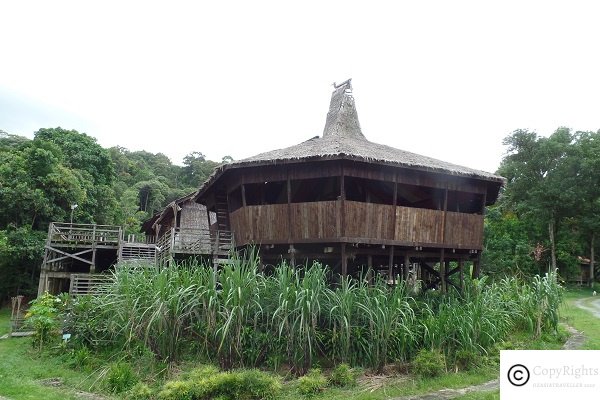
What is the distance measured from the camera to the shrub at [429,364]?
8344mm

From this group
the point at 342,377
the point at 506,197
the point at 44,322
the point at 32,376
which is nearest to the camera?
the point at 342,377

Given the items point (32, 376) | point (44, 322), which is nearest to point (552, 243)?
point (44, 322)

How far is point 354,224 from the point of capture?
36.0 ft

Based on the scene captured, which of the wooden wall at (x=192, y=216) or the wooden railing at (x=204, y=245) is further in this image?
the wooden wall at (x=192, y=216)

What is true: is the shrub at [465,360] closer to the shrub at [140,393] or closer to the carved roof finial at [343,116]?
the shrub at [140,393]

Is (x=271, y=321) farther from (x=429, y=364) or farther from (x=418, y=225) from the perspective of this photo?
(x=418, y=225)

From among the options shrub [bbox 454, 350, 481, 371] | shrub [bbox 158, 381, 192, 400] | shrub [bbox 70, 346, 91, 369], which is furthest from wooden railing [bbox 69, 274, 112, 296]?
shrub [bbox 454, 350, 481, 371]

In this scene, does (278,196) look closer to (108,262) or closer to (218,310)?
(218,310)

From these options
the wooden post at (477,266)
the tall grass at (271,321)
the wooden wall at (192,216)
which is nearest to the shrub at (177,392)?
the tall grass at (271,321)

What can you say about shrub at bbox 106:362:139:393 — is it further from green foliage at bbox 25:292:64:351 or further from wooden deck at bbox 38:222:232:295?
wooden deck at bbox 38:222:232:295

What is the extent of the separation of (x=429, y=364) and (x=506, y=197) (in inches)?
1006

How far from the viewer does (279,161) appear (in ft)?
35.7

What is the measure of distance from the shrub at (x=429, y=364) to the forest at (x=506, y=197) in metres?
17.5

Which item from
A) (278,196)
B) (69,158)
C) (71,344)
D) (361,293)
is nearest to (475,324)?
(361,293)
